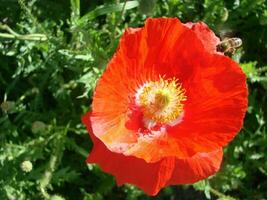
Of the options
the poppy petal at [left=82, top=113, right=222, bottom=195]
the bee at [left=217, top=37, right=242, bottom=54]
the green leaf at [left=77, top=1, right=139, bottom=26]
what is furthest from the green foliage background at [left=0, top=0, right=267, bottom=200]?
the poppy petal at [left=82, top=113, right=222, bottom=195]

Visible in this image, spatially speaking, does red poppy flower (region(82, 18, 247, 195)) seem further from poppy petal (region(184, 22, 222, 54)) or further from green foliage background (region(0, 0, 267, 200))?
green foliage background (region(0, 0, 267, 200))

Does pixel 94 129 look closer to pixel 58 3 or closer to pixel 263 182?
pixel 58 3

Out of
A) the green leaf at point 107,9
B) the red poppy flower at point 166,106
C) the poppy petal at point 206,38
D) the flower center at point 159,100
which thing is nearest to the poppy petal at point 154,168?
the red poppy flower at point 166,106

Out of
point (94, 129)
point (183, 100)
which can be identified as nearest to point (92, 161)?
A: point (94, 129)

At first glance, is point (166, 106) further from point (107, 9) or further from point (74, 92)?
point (74, 92)

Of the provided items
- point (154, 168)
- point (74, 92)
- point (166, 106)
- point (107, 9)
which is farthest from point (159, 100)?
point (74, 92)
